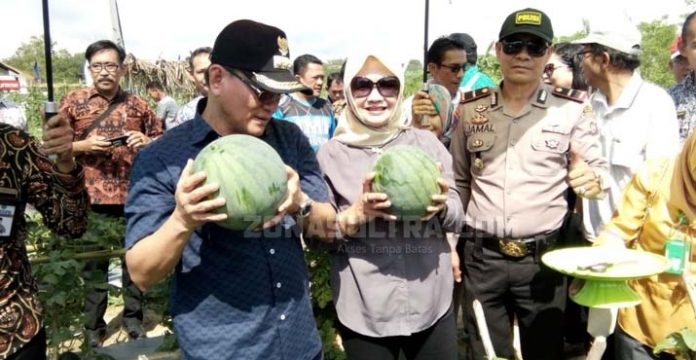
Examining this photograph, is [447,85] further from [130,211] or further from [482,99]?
[130,211]

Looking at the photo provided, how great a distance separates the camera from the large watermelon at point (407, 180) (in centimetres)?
227

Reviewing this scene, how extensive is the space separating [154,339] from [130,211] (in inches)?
125

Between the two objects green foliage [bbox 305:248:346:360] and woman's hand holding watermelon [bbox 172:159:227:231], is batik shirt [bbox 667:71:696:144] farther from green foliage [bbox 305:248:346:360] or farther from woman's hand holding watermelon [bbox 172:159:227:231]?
woman's hand holding watermelon [bbox 172:159:227:231]

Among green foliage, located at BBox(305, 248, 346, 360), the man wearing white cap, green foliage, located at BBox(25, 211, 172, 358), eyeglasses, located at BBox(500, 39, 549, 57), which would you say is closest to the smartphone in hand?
green foliage, located at BBox(25, 211, 172, 358)

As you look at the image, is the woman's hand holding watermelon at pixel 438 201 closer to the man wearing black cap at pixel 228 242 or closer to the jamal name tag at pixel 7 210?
the man wearing black cap at pixel 228 242

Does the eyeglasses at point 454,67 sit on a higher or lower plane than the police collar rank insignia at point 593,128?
higher

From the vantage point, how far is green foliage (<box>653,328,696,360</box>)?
204 centimetres

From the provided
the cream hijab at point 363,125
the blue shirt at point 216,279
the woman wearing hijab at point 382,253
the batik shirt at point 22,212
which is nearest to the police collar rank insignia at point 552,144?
the woman wearing hijab at point 382,253

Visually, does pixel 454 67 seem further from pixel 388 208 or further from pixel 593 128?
pixel 388 208

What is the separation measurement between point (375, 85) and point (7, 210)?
1647 millimetres

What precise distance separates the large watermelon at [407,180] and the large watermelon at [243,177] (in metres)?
0.58

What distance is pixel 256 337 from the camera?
6.44 ft

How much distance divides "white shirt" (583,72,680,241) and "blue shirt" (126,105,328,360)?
249 centimetres

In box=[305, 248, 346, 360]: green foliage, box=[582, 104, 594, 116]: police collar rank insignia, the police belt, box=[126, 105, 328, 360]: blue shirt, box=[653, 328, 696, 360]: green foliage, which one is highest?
box=[582, 104, 594, 116]: police collar rank insignia
